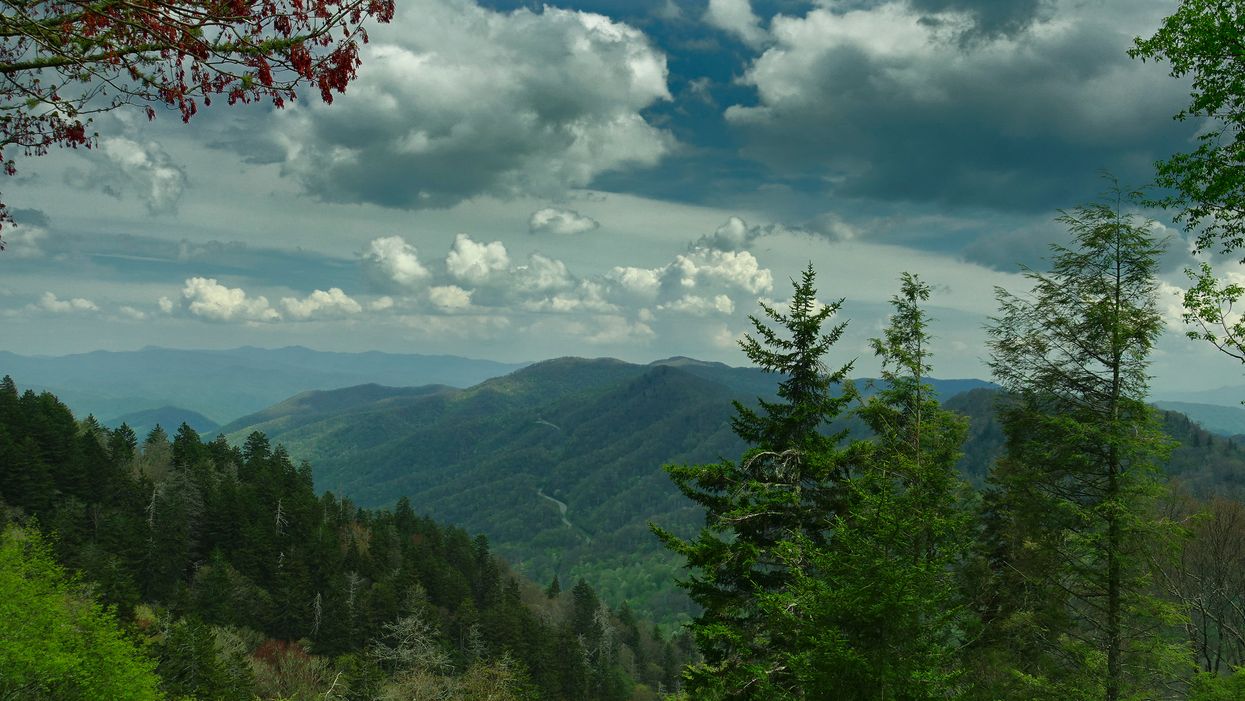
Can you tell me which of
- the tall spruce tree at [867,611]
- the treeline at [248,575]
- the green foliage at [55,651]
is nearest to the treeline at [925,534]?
the tall spruce tree at [867,611]

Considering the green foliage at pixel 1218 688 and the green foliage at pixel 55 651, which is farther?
the green foliage at pixel 55 651

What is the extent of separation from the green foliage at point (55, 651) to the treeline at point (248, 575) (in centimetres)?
94

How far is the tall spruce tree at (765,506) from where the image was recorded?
41.1ft

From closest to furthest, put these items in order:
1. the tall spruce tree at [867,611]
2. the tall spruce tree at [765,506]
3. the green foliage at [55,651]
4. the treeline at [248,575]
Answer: the tall spruce tree at [867,611] → the tall spruce tree at [765,506] → the green foliage at [55,651] → the treeline at [248,575]

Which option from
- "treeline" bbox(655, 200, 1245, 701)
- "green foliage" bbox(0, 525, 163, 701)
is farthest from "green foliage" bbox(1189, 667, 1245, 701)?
"green foliage" bbox(0, 525, 163, 701)

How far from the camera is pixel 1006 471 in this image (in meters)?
22.9

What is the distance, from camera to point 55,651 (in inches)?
974

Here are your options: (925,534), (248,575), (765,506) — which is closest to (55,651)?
(765,506)

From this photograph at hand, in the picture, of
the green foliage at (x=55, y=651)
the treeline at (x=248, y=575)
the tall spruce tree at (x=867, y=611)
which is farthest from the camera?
the treeline at (x=248, y=575)

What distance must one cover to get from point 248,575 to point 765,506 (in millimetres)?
71937

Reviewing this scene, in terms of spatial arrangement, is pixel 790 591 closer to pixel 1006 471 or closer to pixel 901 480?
pixel 901 480

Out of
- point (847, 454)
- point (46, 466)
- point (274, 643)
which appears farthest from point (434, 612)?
point (847, 454)

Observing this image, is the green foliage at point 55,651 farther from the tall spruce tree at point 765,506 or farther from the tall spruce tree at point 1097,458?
the tall spruce tree at point 1097,458

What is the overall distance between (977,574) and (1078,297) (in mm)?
10971
